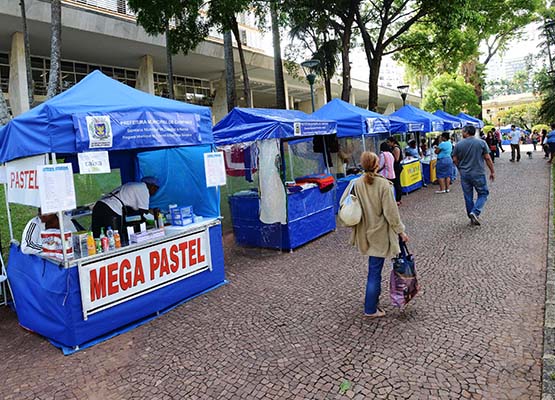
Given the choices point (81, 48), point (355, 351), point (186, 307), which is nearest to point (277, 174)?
point (186, 307)

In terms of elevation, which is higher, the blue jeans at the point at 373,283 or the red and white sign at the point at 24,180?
the red and white sign at the point at 24,180

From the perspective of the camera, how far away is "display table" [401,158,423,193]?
12.1m

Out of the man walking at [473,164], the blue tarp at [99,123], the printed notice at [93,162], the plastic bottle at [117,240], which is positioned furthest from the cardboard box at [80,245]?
the man walking at [473,164]

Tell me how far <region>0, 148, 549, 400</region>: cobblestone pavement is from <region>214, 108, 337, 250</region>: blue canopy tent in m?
1.20

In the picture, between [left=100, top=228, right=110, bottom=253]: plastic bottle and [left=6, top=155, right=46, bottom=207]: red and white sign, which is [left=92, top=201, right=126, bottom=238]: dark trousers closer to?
[left=100, top=228, right=110, bottom=253]: plastic bottle

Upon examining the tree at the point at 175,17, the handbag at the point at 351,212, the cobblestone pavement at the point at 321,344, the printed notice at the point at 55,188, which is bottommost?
the cobblestone pavement at the point at 321,344

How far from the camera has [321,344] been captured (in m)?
3.64

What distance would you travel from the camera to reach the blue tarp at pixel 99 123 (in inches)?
147

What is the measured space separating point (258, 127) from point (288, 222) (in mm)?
1629

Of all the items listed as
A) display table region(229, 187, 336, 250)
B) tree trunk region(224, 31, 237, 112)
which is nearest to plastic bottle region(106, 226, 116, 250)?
display table region(229, 187, 336, 250)

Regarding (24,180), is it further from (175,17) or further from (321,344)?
(175,17)

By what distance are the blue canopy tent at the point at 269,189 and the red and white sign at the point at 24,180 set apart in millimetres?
2881

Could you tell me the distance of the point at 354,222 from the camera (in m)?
3.87

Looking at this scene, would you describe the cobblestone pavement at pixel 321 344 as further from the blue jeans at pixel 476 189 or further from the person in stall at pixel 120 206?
the blue jeans at pixel 476 189
